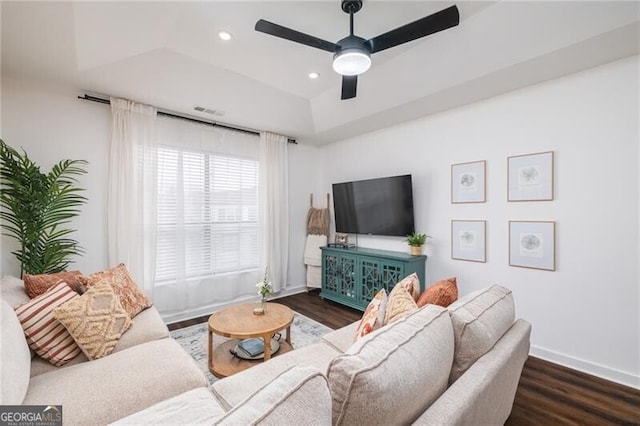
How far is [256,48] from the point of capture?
8.38 feet

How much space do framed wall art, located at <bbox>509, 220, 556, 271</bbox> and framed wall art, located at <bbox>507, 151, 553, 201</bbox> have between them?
0.25 metres

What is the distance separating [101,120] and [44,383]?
8.82 feet

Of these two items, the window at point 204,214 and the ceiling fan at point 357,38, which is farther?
the window at point 204,214

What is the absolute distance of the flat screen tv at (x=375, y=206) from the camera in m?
3.54

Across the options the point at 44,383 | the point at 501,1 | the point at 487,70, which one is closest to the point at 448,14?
the point at 501,1

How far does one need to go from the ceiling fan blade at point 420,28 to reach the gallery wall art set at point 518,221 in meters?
1.63

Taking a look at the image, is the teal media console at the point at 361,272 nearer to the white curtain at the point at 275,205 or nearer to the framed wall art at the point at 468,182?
the white curtain at the point at 275,205

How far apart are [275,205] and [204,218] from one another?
1.03m

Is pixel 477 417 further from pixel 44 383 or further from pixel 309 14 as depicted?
pixel 309 14

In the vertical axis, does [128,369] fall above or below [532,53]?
below

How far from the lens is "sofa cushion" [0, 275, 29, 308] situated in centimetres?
174

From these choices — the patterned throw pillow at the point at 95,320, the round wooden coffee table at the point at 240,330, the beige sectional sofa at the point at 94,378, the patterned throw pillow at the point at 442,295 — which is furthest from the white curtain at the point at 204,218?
the patterned throw pillow at the point at 442,295

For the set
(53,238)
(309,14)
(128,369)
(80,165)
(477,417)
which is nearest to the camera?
(477,417)

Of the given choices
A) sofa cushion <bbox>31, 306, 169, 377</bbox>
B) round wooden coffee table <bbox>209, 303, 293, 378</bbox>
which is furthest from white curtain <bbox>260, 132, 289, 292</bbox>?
sofa cushion <bbox>31, 306, 169, 377</bbox>
